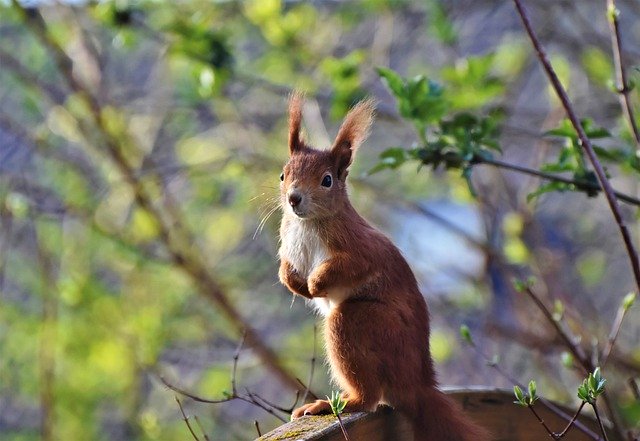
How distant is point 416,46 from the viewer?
4.93 meters

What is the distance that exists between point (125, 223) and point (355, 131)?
3.00 metres

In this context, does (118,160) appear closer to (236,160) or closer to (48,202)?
(236,160)

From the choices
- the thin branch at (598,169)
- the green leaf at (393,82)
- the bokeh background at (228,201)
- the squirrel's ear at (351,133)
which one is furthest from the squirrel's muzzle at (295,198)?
the bokeh background at (228,201)

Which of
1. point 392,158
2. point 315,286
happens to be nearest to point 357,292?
point 315,286

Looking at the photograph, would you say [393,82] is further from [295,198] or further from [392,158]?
[295,198]

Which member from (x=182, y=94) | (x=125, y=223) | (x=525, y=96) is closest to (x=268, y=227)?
(x=125, y=223)

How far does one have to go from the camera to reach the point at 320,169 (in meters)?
1.74

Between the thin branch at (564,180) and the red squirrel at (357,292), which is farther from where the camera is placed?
the thin branch at (564,180)

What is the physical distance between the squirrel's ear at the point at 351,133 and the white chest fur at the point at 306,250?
0.12 m

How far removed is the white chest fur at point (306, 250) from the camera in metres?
1.73

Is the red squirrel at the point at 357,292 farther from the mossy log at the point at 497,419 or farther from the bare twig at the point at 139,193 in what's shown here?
the bare twig at the point at 139,193

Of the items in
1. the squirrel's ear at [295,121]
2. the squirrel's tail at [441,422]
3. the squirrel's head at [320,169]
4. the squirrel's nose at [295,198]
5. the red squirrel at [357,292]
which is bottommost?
the squirrel's tail at [441,422]

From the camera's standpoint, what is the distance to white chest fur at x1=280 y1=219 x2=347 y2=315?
1.73 metres

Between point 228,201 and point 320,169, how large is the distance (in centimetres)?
343
